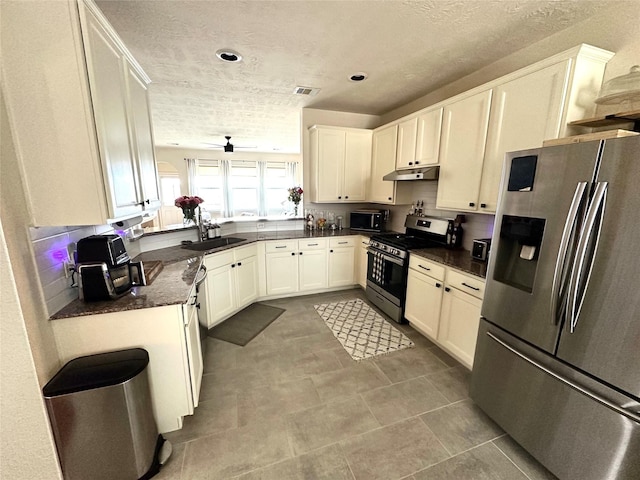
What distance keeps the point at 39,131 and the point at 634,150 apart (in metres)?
2.68

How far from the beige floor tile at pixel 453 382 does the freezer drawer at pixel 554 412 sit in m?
0.22

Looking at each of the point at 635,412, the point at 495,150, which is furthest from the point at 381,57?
the point at 635,412

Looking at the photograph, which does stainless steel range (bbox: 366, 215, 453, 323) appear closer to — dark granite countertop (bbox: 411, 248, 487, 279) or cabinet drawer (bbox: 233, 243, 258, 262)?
dark granite countertop (bbox: 411, 248, 487, 279)

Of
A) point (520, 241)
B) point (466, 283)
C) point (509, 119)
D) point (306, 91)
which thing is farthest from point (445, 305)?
point (306, 91)

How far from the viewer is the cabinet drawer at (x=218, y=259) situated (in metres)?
2.68

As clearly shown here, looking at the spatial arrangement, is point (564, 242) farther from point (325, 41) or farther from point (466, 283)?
point (325, 41)

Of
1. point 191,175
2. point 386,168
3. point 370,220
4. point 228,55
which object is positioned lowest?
point 370,220

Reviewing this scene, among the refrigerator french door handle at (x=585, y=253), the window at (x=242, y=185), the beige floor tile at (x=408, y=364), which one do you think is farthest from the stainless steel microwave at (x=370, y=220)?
the window at (x=242, y=185)

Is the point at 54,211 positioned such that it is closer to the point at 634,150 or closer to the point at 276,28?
the point at 276,28

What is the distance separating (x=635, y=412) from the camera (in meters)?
1.11

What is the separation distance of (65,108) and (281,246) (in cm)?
251

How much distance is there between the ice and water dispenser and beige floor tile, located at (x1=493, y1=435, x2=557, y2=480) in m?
1.02

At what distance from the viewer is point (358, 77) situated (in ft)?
9.22

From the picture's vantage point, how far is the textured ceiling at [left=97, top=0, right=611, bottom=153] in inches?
67.0
